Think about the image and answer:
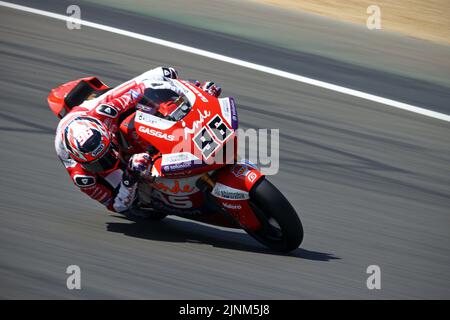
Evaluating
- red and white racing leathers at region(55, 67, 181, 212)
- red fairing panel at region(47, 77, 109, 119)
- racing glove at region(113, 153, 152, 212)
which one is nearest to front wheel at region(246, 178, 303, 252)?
racing glove at region(113, 153, 152, 212)

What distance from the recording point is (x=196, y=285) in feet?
20.1

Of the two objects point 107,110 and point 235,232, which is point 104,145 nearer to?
point 107,110

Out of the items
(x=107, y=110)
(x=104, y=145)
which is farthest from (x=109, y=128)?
(x=104, y=145)

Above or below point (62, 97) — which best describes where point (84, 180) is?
below

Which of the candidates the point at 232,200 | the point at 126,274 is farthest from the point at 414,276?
the point at 126,274

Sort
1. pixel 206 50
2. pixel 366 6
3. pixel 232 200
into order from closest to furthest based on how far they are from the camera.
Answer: pixel 232 200 < pixel 206 50 < pixel 366 6

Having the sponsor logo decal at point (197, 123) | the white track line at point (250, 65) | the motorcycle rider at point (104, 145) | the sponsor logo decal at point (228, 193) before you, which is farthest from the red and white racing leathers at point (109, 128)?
the white track line at point (250, 65)

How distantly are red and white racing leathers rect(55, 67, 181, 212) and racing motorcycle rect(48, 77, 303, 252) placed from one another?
111 millimetres

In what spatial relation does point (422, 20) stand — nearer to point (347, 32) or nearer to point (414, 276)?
point (347, 32)

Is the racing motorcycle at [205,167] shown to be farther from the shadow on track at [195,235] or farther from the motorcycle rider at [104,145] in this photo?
the shadow on track at [195,235]

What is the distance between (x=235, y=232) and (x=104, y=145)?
1587 millimetres

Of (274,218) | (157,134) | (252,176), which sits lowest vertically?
(274,218)

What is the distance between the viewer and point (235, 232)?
292 inches
